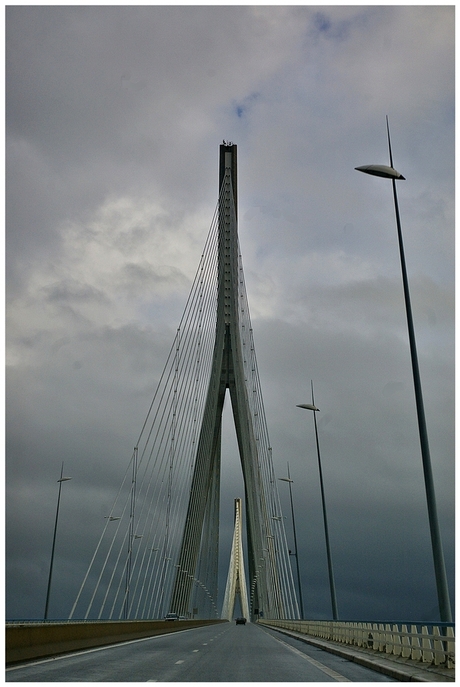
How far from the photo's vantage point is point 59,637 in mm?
18266

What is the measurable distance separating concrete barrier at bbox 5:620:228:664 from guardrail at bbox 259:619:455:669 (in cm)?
732

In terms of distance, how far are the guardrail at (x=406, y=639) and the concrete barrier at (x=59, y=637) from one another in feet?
24.0

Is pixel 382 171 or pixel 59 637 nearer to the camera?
pixel 59 637

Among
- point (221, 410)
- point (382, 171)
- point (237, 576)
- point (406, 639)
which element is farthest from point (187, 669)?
point (237, 576)

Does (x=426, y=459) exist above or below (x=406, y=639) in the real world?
above

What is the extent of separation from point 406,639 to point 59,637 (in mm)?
7869

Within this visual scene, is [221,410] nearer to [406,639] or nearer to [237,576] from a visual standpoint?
[406,639]

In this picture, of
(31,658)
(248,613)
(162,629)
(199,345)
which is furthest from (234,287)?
(248,613)

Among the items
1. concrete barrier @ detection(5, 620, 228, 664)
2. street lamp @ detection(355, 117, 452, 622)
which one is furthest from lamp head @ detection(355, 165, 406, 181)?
concrete barrier @ detection(5, 620, 228, 664)

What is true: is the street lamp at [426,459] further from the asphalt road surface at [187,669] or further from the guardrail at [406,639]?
the asphalt road surface at [187,669]

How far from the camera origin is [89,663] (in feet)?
50.5

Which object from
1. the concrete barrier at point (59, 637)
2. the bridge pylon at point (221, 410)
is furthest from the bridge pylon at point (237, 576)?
the concrete barrier at point (59, 637)

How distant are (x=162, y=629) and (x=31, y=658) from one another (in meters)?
24.3

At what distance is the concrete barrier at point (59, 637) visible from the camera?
14836 mm
